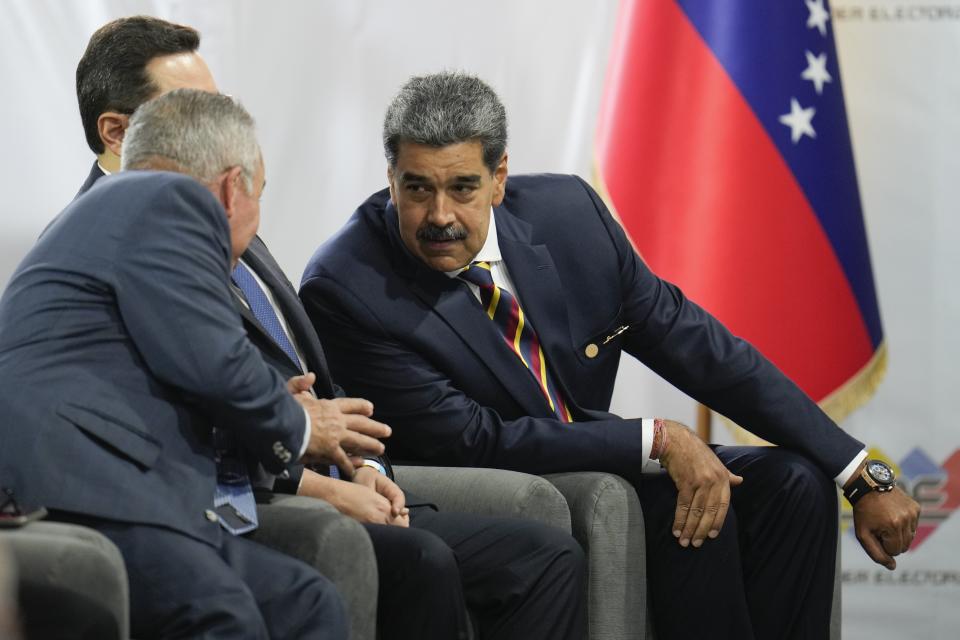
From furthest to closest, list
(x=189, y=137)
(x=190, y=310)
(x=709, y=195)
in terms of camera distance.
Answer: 1. (x=709, y=195)
2. (x=189, y=137)
3. (x=190, y=310)

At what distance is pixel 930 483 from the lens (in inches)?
172

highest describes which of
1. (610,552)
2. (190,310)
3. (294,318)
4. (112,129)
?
(112,129)

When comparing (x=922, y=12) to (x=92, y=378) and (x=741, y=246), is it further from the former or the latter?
(x=92, y=378)

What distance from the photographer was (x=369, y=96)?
13.3 ft

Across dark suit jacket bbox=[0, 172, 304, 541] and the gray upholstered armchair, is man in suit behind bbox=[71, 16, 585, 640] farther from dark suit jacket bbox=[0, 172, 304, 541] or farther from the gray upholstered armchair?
dark suit jacket bbox=[0, 172, 304, 541]

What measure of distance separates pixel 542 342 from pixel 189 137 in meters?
1.05

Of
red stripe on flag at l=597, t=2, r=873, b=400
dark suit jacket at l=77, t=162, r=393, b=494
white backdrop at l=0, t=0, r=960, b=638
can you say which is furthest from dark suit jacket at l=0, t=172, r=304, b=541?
red stripe on flag at l=597, t=2, r=873, b=400

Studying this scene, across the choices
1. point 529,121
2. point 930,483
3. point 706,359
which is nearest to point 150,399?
point 706,359

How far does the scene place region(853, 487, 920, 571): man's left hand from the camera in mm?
2811

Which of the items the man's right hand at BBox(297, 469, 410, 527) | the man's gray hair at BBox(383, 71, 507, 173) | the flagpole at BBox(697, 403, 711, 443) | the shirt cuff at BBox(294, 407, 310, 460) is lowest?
the flagpole at BBox(697, 403, 711, 443)

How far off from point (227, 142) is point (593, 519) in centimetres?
99

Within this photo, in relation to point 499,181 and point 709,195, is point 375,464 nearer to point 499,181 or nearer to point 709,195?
point 499,181

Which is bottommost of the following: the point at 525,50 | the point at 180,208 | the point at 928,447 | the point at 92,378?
the point at 928,447

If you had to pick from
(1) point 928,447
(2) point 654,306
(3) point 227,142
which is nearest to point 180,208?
(3) point 227,142
